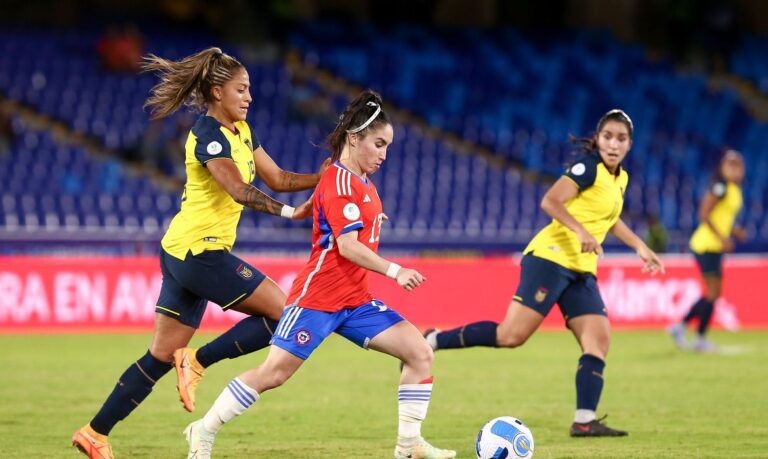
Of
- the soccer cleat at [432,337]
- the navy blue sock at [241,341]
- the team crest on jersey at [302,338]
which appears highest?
the team crest on jersey at [302,338]

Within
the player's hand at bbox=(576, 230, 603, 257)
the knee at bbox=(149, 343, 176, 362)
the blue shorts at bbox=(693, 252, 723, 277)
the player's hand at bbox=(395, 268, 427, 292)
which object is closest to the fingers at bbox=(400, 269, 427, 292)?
the player's hand at bbox=(395, 268, 427, 292)

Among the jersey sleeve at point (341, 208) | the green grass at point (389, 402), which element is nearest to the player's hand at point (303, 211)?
the jersey sleeve at point (341, 208)

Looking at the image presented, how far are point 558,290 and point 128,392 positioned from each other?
10.9 feet

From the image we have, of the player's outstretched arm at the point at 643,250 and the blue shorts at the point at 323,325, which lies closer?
the blue shorts at the point at 323,325

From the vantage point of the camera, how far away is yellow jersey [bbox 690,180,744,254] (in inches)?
597

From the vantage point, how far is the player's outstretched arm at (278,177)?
7805 millimetres

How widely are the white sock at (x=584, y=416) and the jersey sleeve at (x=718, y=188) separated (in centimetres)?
699

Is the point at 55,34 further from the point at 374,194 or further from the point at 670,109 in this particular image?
the point at 374,194

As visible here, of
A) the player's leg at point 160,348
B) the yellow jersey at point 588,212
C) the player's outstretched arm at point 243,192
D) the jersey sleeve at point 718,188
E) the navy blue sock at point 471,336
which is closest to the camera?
the player's outstretched arm at point 243,192

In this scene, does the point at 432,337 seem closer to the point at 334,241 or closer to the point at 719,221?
the point at 334,241

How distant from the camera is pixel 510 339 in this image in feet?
30.2

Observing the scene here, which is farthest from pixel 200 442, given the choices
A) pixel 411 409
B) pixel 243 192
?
pixel 243 192

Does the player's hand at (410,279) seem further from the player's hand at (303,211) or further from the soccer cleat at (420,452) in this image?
the soccer cleat at (420,452)

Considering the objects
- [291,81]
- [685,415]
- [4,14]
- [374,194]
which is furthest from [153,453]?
[4,14]
